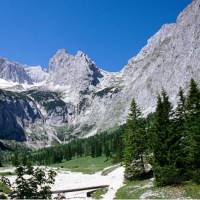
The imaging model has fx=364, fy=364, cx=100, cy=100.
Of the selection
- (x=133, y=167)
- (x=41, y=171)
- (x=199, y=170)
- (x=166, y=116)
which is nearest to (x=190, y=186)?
(x=199, y=170)

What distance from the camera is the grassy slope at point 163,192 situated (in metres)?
45.5

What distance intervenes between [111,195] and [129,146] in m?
16.7

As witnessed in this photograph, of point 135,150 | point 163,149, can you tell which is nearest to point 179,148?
point 163,149

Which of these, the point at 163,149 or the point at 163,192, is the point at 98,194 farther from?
the point at 163,192

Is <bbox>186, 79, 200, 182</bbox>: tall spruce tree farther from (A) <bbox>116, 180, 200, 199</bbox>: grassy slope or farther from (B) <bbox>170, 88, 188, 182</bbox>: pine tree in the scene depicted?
(A) <bbox>116, 180, 200, 199</bbox>: grassy slope

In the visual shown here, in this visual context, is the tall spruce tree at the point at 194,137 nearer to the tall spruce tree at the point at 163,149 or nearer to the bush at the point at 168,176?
the bush at the point at 168,176

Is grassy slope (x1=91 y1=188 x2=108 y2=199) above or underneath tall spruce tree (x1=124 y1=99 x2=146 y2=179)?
underneath

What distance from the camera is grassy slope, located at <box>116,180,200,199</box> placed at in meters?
45.5

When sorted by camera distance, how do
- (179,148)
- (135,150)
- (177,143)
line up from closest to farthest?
(177,143)
(179,148)
(135,150)

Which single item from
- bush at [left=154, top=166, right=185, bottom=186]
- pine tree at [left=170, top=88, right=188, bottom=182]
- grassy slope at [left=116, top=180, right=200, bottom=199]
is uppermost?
pine tree at [left=170, top=88, right=188, bottom=182]

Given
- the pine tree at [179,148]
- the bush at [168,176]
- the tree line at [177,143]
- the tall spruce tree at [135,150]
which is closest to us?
the tree line at [177,143]

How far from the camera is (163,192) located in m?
48.6

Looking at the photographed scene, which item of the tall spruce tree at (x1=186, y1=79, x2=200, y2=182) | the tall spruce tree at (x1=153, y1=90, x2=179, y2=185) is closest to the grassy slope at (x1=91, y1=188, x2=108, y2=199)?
the tall spruce tree at (x1=153, y1=90, x2=179, y2=185)

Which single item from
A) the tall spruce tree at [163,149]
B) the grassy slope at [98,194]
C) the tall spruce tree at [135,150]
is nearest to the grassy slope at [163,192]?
the tall spruce tree at [163,149]
